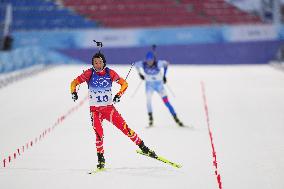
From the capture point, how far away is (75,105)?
1279cm

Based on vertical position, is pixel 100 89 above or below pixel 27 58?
below

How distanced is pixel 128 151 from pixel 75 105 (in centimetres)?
539

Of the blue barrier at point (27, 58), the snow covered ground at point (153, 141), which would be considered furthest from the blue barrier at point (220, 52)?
the snow covered ground at point (153, 141)

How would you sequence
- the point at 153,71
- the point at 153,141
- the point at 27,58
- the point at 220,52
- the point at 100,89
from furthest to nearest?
the point at 220,52, the point at 27,58, the point at 153,71, the point at 153,141, the point at 100,89

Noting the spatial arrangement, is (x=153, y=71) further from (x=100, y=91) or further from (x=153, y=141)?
(x=100, y=91)

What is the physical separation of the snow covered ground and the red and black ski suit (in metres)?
0.61

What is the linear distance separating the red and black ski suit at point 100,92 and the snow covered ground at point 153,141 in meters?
0.61

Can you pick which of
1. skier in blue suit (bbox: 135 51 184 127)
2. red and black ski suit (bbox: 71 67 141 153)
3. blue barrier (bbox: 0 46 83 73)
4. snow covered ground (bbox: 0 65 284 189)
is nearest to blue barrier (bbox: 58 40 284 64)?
blue barrier (bbox: 0 46 83 73)

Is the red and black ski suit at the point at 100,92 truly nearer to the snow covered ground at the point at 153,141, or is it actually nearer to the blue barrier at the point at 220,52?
the snow covered ground at the point at 153,141

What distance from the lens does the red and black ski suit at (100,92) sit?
6.22 m

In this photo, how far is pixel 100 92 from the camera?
626cm

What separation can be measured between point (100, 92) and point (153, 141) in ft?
7.54

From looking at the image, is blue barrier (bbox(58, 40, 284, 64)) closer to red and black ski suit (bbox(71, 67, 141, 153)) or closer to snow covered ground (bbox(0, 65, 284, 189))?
snow covered ground (bbox(0, 65, 284, 189))

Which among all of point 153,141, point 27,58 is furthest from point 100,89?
point 27,58
